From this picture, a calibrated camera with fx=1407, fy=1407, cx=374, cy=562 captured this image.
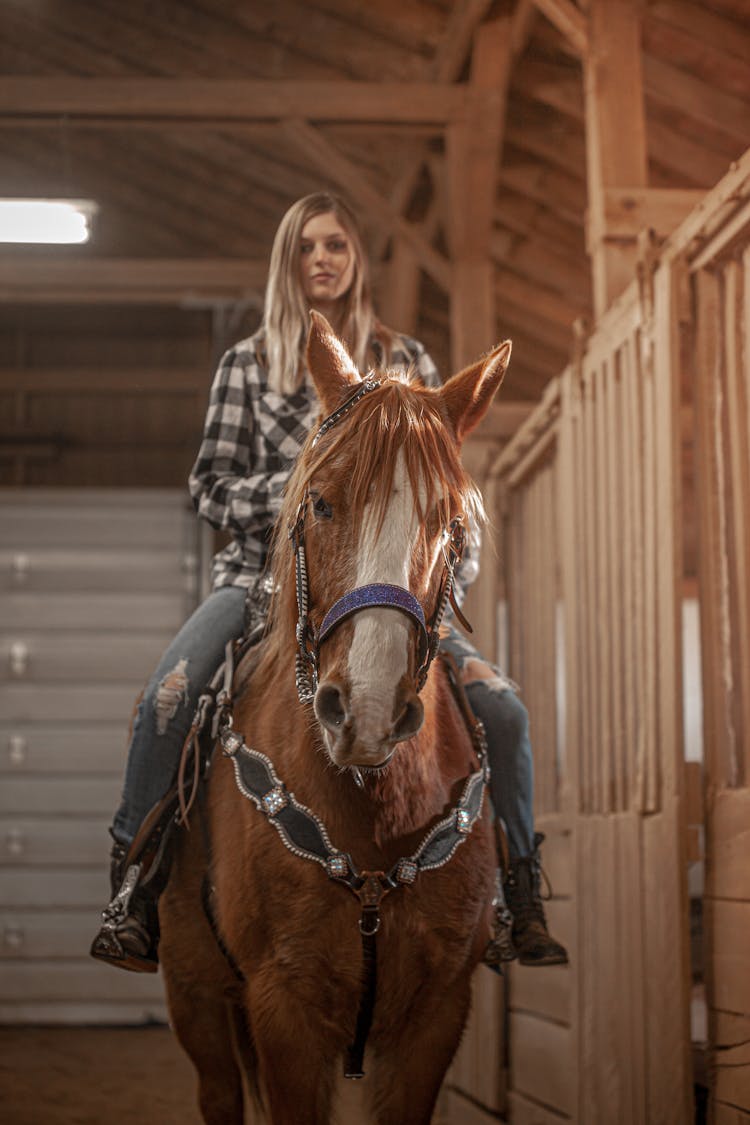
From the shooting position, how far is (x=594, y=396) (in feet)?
17.0

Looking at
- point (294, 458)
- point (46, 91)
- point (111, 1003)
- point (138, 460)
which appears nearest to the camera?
point (294, 458)

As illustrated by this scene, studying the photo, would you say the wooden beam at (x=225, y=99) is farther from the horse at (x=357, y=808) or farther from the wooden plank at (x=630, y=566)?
the horse at (x=357, y=808)

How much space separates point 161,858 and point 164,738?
0.27 metres

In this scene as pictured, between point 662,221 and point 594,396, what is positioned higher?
point 662,221

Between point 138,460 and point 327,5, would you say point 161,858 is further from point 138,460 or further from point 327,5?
point 138,460

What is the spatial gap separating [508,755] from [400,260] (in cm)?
742

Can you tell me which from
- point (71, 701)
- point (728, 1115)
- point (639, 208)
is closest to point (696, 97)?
point (639, 208)

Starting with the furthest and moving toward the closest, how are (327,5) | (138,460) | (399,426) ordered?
(138,460)
(327,5)
(399,426)

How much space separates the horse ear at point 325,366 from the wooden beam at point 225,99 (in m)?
5.70

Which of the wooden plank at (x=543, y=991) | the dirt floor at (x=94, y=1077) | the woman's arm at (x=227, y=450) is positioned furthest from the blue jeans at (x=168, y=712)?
the dirt floor at (x=94, y=1077)

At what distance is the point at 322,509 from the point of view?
2438 millimetres

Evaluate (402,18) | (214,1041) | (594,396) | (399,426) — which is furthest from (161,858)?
(402,18)

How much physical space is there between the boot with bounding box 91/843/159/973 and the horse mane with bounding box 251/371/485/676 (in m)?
0.81

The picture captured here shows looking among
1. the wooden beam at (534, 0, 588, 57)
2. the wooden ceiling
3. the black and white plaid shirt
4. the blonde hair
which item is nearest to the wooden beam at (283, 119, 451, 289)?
the wooden ceiling
